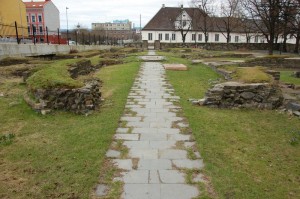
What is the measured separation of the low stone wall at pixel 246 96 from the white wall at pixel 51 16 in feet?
194

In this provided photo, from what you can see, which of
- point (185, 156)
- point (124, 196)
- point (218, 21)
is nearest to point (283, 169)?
point (185, 156)

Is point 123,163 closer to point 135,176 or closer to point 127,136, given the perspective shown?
point 135,176

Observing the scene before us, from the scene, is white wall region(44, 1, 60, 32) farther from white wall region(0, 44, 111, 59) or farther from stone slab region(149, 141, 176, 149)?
stone slab region(149, 141, 176, 149)

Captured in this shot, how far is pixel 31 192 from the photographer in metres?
3.44

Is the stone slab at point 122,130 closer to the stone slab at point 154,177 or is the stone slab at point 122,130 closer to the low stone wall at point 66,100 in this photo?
the low stone wall at point 66,100

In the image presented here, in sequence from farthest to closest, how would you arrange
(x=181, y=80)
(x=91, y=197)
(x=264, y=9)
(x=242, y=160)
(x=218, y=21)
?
1. (x=218, y=21)
2. (x=264, y=9)
3. (x=181, y=80)
4. (x=242, y=160)
5. (x=91, y=197)

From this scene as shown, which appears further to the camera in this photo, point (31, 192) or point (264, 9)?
point (264, 9)

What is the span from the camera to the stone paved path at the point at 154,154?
355 cm

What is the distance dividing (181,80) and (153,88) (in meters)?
2.24

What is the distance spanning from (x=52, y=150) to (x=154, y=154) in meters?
1.72

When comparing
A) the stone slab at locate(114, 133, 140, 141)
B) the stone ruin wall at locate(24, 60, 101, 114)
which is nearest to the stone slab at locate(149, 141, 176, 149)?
the stone slab at locate(114, 133, 140, 141)

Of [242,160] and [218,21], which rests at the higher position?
[218,21]

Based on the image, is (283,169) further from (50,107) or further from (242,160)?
(50,107)

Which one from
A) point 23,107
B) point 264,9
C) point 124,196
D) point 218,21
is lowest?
point 124,196
